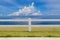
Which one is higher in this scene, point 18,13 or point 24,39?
point 18,13

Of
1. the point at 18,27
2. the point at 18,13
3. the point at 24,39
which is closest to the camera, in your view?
the point at 24,39

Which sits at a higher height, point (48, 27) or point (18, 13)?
point (18, 13)

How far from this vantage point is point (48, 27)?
10539mm

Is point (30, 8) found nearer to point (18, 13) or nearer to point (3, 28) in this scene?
point (18, 13)

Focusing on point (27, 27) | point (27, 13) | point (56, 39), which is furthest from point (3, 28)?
point (56, 39)

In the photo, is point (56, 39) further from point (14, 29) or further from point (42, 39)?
point (14, 29)

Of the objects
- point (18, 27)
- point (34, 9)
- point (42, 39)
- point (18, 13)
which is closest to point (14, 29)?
point (18, 27)

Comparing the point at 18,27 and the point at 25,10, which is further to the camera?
the point at 25,10

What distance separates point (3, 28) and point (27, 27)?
179 cm

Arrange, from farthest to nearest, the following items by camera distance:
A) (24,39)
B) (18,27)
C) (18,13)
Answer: (18,13) < (18,27) < (24,39)

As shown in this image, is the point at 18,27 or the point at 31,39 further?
the point at 18,27

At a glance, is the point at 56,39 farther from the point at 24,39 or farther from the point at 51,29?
the point at 51,29

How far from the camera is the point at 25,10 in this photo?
1304 centimetres

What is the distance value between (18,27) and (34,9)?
131 inches
